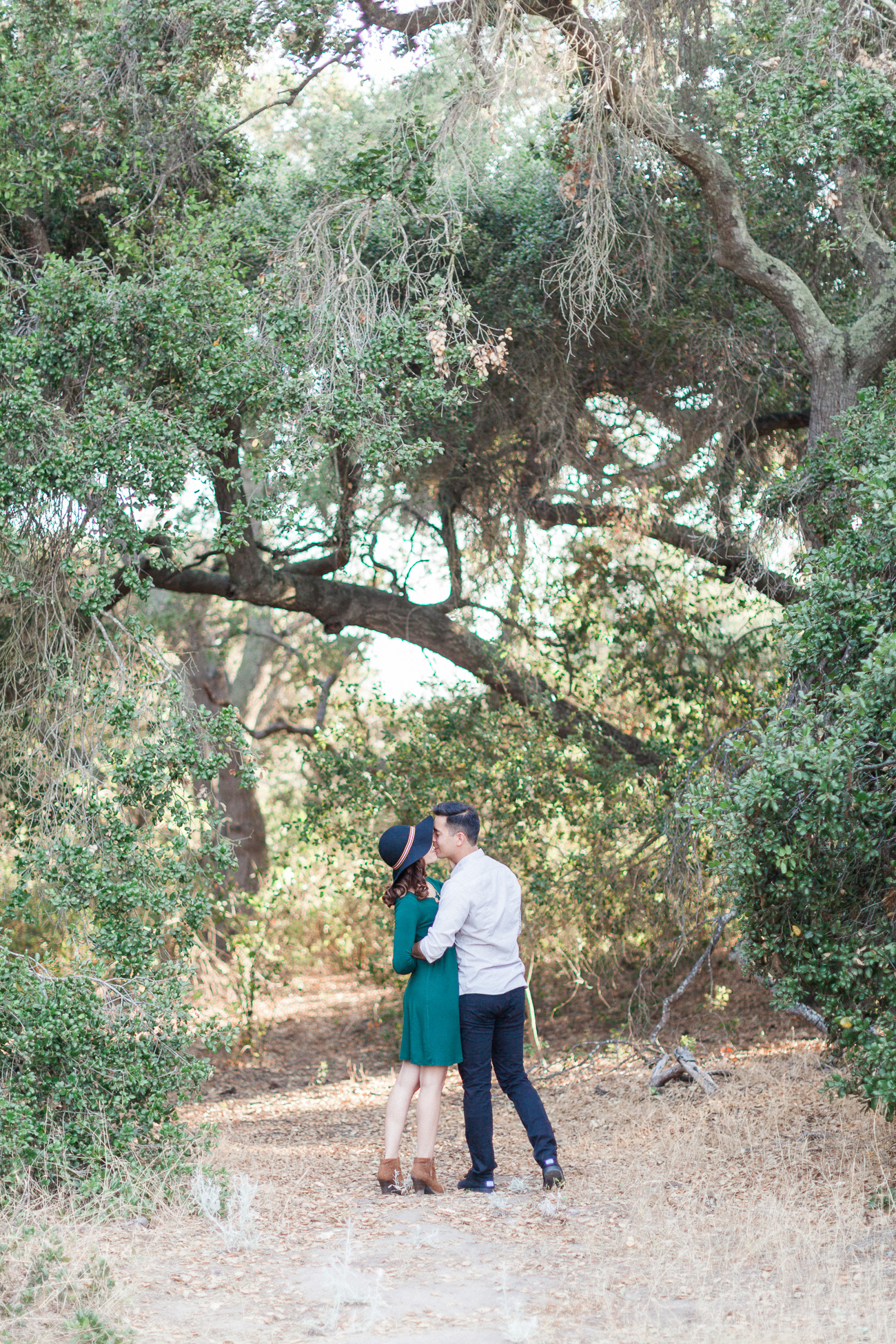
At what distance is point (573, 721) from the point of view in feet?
29.4

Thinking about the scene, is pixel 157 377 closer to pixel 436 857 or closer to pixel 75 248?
pixel 75 248

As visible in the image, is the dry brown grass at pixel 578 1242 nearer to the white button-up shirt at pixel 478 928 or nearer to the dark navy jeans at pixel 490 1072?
the dark navy jeans at pixel 490 1072

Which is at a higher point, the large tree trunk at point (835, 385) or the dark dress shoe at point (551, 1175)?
the large tree trunk at point (835, 385)

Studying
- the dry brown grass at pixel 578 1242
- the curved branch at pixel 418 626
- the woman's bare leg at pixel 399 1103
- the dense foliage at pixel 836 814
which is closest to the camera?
the dry brown grass at pixel 578 1242

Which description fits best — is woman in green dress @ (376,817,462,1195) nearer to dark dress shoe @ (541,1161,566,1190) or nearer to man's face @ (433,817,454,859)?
man's face @ (433,817,454,859)

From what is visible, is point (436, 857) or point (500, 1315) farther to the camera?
point (436, 857)

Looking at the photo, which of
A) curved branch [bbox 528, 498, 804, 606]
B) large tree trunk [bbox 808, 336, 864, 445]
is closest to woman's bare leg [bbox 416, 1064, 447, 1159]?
curved branch [bbox 528, 498, 804, 606]

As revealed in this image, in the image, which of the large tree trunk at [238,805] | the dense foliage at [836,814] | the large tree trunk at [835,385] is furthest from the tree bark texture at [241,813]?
the dense foliage at [836,814]

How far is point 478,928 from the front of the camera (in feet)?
16.9

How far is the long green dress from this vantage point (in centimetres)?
511

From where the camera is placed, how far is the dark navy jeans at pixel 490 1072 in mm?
5145

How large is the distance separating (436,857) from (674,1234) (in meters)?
1.80

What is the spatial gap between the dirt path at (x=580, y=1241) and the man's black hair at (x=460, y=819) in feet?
5.09

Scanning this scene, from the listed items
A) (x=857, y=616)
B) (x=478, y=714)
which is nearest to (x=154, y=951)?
(x=478, y=714)
